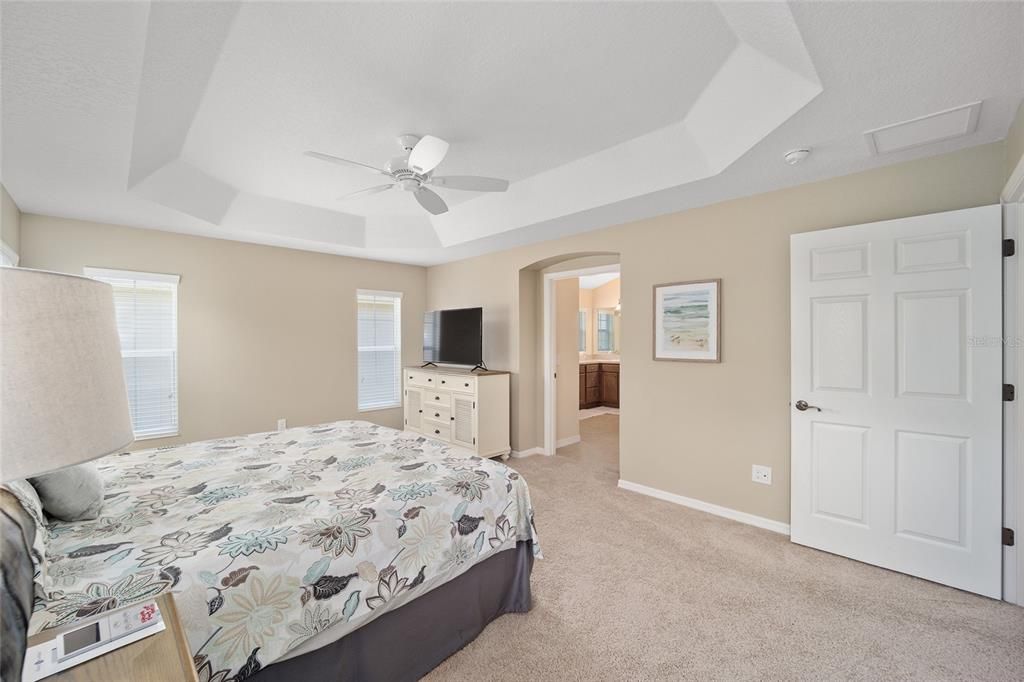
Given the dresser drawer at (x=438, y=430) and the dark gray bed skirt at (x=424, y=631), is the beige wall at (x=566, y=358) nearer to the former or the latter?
the dresser drawer at (x=438, y=430)

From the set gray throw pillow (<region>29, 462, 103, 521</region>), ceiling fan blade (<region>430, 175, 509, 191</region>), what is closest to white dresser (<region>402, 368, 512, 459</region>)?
ceiling fan blade (<region>430, 175, 509, 191</region>)

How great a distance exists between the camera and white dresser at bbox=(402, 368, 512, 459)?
14.9ft

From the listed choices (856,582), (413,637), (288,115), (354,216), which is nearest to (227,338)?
(354,216)

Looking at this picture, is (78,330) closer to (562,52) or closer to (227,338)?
(562,52)

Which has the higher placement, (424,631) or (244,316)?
(244,316)

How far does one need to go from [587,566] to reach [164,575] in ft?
6.93

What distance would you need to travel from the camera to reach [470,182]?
259 centimetres

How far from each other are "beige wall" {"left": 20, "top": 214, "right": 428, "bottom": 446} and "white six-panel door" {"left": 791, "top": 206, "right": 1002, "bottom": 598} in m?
4.65

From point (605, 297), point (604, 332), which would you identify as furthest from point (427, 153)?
point (604, 332)

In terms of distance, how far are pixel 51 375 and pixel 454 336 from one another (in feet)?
15.0

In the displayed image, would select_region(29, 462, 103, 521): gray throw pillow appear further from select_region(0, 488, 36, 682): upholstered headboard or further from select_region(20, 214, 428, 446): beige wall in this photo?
select_region(20, 214, 428, 446): beige wall

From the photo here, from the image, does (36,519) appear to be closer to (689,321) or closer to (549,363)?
(689,321)

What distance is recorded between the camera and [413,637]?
1.71 metres

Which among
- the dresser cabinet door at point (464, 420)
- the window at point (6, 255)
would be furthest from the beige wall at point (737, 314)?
the window at point (6, 255)
